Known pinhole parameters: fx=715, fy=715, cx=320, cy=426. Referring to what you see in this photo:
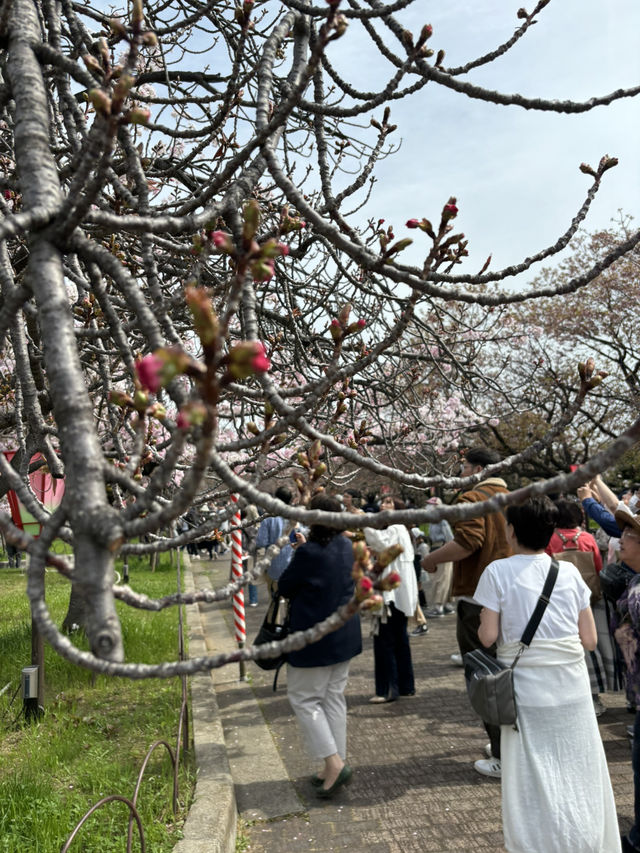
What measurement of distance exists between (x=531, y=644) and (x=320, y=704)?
1.91m

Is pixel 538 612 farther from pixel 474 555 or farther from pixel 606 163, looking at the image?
pixel 606 163

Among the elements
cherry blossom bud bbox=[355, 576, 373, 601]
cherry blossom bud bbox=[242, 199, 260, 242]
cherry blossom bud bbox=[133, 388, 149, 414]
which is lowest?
cherry blossom bud bbox=[355, 576, 373, 601]

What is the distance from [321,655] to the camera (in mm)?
4605

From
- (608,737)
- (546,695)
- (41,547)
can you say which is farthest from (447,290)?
(608,737)

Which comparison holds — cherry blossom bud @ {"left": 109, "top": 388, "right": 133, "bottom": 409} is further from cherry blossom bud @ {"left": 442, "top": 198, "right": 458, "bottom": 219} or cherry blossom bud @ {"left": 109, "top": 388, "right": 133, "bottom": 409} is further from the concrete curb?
the concrete curb

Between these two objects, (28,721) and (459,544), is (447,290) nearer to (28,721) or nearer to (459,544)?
(459,544)

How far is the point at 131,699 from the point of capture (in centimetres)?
633

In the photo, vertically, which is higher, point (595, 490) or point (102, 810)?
point (595, 490)

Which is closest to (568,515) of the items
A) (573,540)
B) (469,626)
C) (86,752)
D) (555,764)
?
(573,540)

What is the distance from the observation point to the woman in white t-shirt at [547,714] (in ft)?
10.2

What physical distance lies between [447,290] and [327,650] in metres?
3.35

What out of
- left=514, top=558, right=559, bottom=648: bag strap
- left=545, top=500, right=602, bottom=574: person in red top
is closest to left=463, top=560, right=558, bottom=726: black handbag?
left=514, top=558, right=559, bottom=648: bag strap

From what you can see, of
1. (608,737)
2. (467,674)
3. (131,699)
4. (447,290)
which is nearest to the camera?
(447,290)

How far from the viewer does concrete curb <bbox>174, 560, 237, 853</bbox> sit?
349 centimetres
